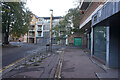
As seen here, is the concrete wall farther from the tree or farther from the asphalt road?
the tree

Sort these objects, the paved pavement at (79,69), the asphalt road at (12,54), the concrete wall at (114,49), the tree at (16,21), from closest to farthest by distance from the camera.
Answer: the paved pavement at (79,69) < the concrete wall at (114,49) < the asphalt road at (12,54) < the tree at (16,21)

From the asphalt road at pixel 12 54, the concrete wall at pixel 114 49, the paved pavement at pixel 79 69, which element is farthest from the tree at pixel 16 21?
the concrete wall at pixel 114 49

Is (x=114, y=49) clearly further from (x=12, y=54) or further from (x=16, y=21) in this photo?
(x=16, y=21)

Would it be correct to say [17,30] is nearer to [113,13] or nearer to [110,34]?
[110,34]

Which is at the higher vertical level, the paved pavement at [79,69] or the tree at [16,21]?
the tree at [16,21]

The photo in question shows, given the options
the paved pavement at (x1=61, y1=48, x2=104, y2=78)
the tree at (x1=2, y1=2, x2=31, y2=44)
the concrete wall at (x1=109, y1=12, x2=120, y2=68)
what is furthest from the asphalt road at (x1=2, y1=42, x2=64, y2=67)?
the concrete wall at (x1=109, y1=12, x2=120, y2=68)

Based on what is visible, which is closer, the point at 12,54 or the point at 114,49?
the point at 114,49

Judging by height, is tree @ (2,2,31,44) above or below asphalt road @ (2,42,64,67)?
above

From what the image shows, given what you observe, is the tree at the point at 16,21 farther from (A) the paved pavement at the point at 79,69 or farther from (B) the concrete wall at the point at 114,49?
(B) the concrete wall at the point at 114,49

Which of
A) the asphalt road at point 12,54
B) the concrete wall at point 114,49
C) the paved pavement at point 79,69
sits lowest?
the paved pavement at point 79,69

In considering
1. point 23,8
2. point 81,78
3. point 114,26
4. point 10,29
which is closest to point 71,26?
point 23,8

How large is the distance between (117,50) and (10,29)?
70.3 feet

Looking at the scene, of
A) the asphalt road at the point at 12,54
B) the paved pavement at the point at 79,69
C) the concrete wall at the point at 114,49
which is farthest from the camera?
the asphalt road at the point at 12,54

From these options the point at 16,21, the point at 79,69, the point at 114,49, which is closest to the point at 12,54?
the point at 79,69
